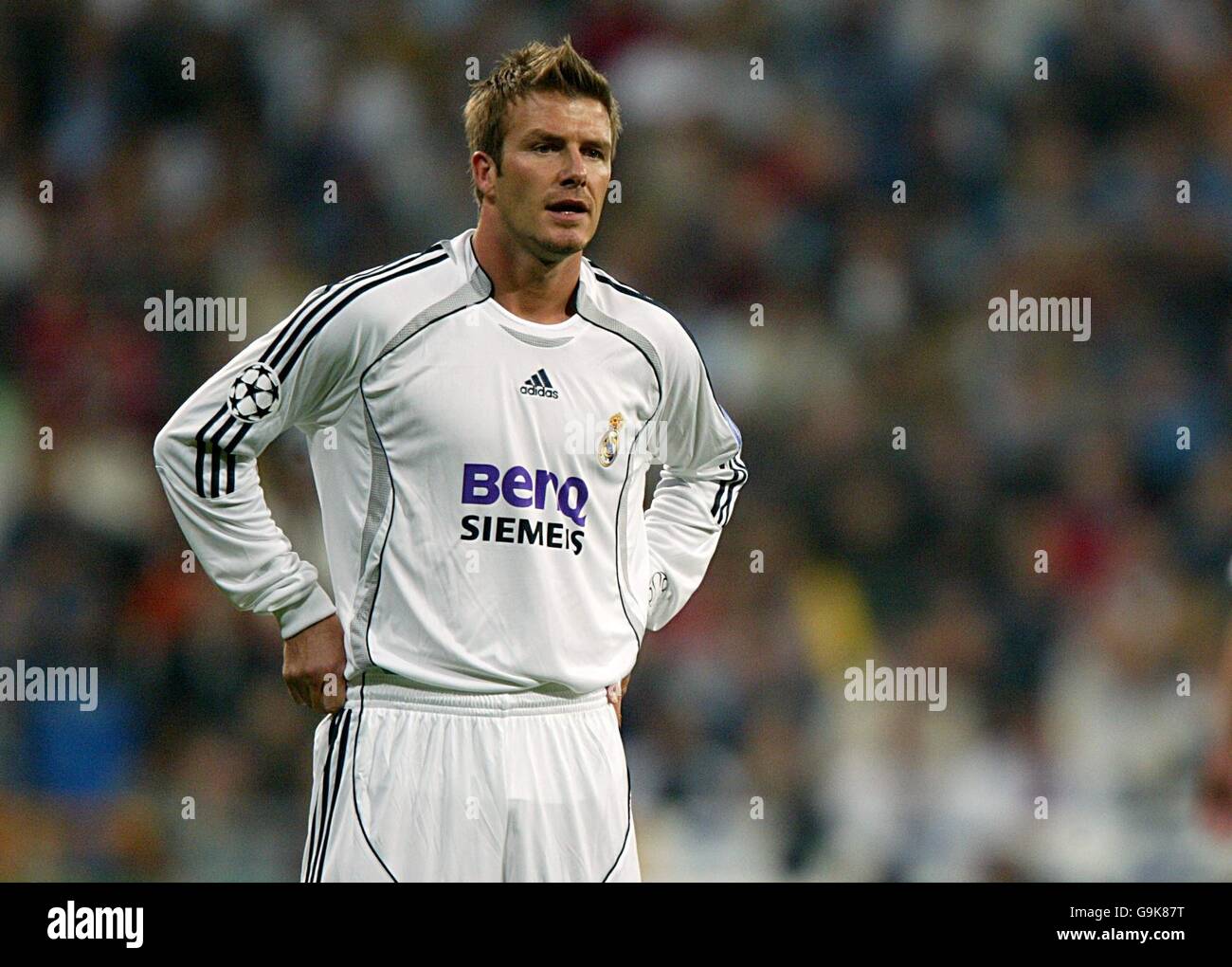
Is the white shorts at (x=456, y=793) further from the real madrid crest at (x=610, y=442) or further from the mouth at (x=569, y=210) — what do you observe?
the mouth at (x=569, y=210)

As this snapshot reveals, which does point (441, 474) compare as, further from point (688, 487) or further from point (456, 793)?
point (688, 487)

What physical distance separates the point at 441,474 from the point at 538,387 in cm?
27

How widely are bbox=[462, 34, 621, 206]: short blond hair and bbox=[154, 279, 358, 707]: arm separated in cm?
47

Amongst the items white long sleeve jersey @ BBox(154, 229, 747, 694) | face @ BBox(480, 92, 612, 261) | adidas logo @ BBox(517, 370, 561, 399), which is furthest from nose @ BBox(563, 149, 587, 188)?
adidas logo @ BBox(517, 370, 561, 399)

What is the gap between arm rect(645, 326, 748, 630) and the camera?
3.79m

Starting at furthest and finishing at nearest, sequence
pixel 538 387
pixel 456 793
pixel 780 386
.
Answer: pixel 780 386, pixel 538 387, pixel 456 793

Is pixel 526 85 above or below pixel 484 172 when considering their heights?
above

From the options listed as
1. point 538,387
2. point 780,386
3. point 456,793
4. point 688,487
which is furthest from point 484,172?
point 780,386

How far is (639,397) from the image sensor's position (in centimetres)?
355

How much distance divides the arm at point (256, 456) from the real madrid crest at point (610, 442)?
528 millimetres

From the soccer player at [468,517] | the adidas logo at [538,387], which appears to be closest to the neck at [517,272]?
the soccer player at [468,517]

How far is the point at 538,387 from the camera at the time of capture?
3381 mm

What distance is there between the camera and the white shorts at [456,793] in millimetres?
3264

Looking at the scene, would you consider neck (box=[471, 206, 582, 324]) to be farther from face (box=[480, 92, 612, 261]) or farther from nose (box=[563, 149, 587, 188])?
nose (box=[563, 149, 587, 188])
